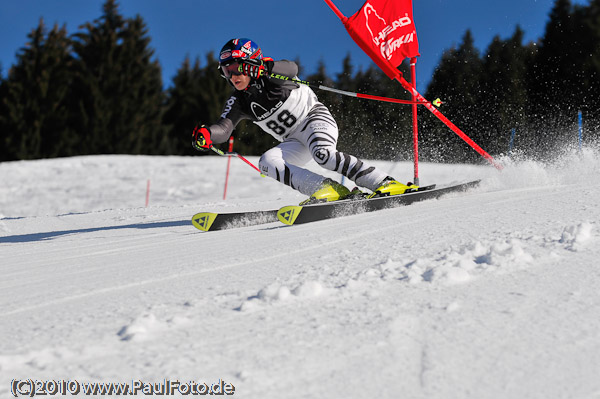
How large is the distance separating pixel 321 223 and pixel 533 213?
1434 mm

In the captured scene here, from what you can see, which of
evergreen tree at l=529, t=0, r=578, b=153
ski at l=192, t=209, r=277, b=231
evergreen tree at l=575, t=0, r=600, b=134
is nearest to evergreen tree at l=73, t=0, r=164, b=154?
evergreen tree at l=529, t=0, r=578, b=153

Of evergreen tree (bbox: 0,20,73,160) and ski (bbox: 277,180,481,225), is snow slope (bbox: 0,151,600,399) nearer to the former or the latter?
ski (bbox: 277,180,481,225)

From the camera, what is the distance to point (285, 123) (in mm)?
4727

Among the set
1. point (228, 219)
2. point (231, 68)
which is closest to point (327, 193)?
point (228, 219)

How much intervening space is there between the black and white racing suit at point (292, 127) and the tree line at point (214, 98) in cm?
1742

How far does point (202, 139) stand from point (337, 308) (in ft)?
9.81

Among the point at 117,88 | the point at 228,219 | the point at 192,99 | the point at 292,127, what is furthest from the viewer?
the point at 192,99

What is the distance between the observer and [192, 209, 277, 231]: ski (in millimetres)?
4137

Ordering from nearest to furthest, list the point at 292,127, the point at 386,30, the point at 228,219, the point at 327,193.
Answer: the point at 228,219, the point at 327,193, the point at 292,127, the point at 386,30

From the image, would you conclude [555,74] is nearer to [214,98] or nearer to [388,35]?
[214,98]

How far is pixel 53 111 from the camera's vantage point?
2392 centimetres

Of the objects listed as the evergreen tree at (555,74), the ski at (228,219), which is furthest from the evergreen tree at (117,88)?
the ski at (228,219)

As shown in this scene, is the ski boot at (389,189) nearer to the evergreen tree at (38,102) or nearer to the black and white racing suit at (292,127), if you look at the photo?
the black and white racing suit at (292,127)

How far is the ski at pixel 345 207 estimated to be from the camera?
396 cm
